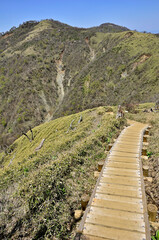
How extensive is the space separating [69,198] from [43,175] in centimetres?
122

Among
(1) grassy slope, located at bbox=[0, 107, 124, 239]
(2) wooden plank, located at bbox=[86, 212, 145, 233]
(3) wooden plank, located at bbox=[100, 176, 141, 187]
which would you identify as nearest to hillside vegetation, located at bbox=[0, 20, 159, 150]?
(3) wooden plank, located at bbox=[100, 176, 141, 187]

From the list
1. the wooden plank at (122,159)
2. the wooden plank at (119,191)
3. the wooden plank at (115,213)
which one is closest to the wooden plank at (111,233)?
the wooden plank at (115,213)

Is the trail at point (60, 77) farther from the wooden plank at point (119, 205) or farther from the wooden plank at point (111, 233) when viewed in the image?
the wooden plank at point (111, 233)

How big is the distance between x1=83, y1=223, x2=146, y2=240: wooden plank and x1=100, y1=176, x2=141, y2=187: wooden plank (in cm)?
190

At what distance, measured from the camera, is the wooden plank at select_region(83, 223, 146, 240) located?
3.80m

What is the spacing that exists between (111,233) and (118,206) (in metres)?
0.92

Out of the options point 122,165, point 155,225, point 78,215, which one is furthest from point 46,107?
point 155,225

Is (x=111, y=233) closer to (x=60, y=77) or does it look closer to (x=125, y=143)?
(x=125, y=143)

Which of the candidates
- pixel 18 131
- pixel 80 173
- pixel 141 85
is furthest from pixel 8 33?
pixel 80 173

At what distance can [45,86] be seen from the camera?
80.2 m

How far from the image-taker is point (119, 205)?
480 cm

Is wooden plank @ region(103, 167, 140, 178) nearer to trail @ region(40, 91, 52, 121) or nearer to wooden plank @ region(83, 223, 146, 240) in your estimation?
wooden plank @ region(83, 223, 146, 240)

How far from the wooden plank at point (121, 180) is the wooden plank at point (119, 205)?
95cm

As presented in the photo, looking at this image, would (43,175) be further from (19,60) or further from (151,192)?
(19,60)
